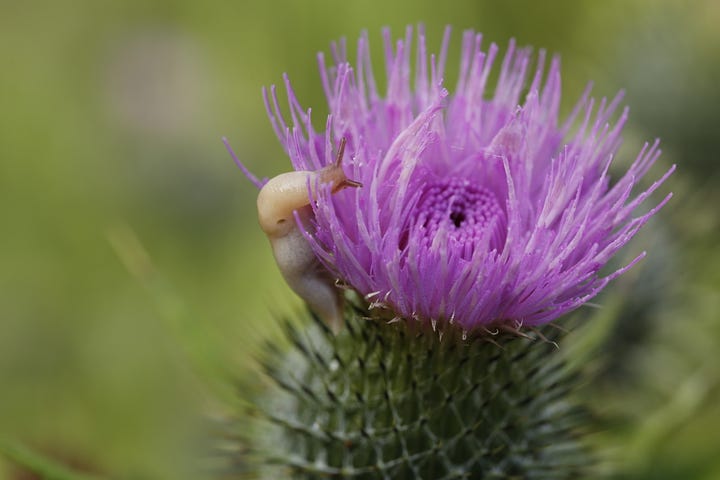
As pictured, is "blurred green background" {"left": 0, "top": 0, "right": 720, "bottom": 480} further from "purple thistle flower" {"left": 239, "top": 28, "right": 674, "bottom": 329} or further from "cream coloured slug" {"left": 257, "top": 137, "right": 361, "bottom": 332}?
"purple thistle flower" {"left": 239, "top": 28, "right": 674, "bottom": 329}

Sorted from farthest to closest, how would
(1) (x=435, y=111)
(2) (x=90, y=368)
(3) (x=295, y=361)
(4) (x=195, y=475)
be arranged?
(2) (x=90, y=368)
(4) (x=195, y=475)
(3) (x=295, y=361)
(1) (x=435, y=111)

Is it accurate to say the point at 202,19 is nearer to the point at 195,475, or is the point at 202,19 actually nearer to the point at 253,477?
the point at 195,475

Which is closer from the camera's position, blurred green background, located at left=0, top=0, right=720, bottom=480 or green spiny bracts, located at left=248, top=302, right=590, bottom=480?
green spiny bracts, located at left=248, top=302, right=590, bottom=480

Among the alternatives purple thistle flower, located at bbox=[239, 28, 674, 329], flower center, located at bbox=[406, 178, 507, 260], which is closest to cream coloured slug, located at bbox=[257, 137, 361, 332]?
purple thistle flower, located at bbox=[239, 28, 674, 329]

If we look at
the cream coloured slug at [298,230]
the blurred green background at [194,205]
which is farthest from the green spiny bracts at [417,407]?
the blurred green background at [194,205]

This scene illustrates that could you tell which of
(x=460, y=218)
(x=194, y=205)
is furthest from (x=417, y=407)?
(x=194, y=205)

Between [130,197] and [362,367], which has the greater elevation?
[362,367]

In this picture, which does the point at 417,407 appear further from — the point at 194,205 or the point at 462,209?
the point at 194,205

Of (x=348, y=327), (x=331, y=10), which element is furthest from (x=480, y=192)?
(x=331, y=10)
